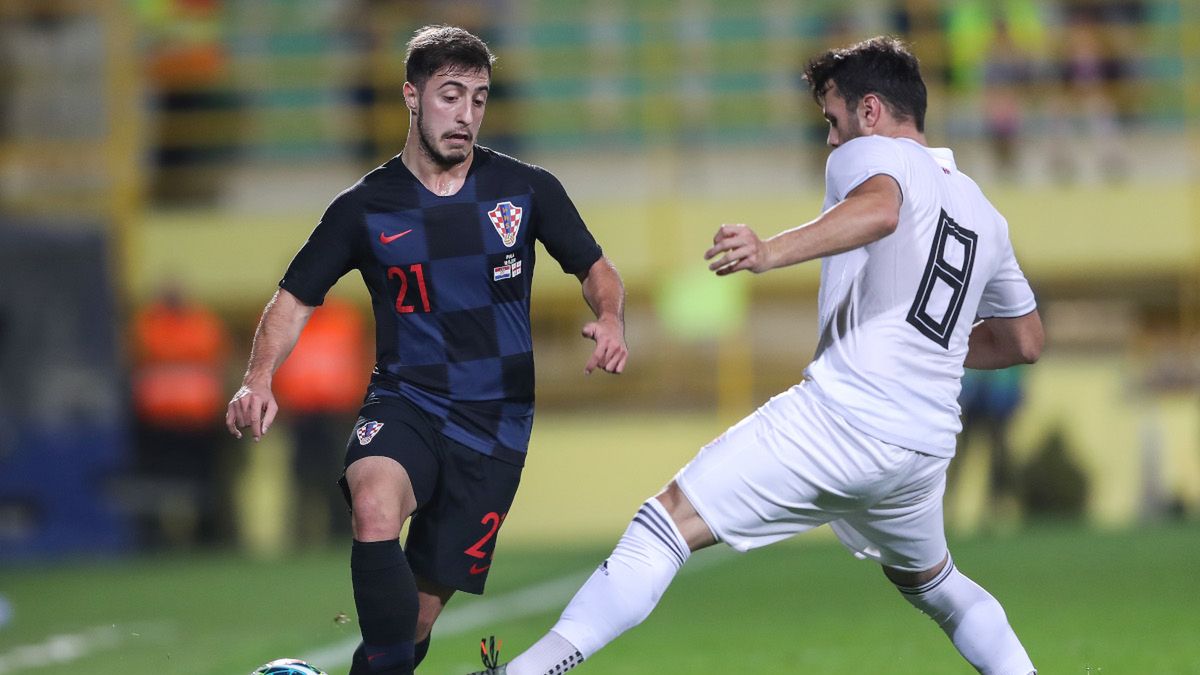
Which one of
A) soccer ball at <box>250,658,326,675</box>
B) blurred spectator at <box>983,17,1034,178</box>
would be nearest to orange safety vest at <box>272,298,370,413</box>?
blurred spectator at <box>983,17,1034,178</box>

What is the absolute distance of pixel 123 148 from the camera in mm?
19016

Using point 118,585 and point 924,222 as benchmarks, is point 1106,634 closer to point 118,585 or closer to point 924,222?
point 924,222

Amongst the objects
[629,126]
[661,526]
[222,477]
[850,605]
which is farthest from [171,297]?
[661,526]

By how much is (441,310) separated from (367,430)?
1.39 feet

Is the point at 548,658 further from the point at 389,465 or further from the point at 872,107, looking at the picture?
the point at 872,107

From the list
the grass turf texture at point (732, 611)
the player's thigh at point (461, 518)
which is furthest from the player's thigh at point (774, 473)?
the grass turf texture at point (732, 611)

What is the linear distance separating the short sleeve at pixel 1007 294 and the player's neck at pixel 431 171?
1.63m

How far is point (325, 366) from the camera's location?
1697cm

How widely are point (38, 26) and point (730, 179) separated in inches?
299

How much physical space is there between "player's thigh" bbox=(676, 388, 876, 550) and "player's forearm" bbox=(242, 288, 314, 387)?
130 centimetres

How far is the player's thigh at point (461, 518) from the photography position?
5.77m

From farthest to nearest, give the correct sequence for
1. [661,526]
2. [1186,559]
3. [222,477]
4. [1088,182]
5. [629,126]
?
[629,126] < [1088,182] < [222,477] < [1186,559] < [661,526]

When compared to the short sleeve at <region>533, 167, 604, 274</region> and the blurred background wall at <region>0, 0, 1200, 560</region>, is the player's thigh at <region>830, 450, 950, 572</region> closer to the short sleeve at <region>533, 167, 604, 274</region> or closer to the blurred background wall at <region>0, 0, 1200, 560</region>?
the short sleeve at <region>533, 167, 604, 274</region>

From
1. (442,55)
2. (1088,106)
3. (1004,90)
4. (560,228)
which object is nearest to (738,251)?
(560,228)
